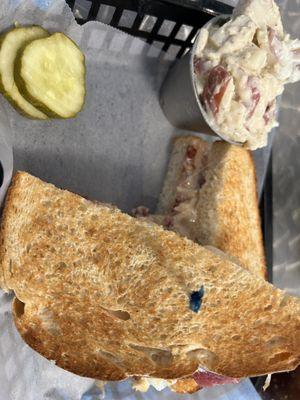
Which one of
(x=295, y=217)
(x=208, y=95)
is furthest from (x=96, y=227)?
(x=295, y=217)

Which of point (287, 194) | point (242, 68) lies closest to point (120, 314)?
point (242, 68)

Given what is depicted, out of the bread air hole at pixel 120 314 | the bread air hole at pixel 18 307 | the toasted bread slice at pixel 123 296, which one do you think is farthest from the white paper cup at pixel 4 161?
the bread air hole at pixel 120 314

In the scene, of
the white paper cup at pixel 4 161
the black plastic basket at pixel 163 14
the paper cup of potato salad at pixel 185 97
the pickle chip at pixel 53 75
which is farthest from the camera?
the black plastic basket at pixel 163 14

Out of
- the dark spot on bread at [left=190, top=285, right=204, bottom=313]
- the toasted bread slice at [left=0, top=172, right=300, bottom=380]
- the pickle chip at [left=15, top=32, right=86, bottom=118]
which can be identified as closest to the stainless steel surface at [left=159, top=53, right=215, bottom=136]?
the pickle chip at [left=15, top=32, right=86, bottom=118]

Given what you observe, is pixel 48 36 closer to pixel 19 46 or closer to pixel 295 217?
pixel 19 46

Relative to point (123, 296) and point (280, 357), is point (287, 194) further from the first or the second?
point (123, 296)

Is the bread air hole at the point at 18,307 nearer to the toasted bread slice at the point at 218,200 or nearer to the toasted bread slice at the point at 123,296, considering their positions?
the toasted bread slice at the point at 123,296
